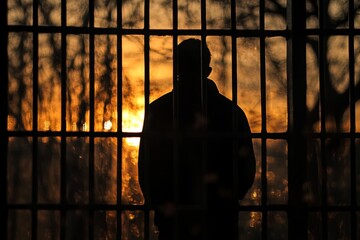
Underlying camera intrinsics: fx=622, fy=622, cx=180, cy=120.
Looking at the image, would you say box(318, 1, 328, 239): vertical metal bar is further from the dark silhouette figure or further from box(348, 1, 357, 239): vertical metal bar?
the dark silhouette figure

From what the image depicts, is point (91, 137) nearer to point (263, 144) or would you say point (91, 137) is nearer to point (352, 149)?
point (263, 144)

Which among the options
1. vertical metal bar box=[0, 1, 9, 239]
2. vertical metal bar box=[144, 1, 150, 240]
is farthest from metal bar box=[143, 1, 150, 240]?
vertical metal bar box=[0, 1, 9, 239]

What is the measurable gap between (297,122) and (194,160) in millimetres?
686

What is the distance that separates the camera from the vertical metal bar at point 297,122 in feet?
12.7

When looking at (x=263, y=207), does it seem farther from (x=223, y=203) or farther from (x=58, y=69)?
(x=58, y=69)

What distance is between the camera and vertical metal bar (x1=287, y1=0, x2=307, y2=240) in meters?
3.88

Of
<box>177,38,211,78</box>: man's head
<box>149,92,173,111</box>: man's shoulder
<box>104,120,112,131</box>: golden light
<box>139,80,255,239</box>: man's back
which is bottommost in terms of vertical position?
<box>139,80,255,239</box>: man's back

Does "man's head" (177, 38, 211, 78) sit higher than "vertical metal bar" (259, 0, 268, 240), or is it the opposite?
"man's head" (177, 38, 211, 78)

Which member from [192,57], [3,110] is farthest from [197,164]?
[3,110]

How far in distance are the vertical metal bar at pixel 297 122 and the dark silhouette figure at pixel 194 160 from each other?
27 cm

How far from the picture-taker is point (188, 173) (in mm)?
3910

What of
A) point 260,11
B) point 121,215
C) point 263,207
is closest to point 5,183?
point 121,215

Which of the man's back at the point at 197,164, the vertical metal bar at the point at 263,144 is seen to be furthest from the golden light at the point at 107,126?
the vertical metal bar at the point at 263,144

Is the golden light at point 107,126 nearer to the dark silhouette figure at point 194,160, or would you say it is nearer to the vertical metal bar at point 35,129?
the dark silhouette figure at point 194,160
